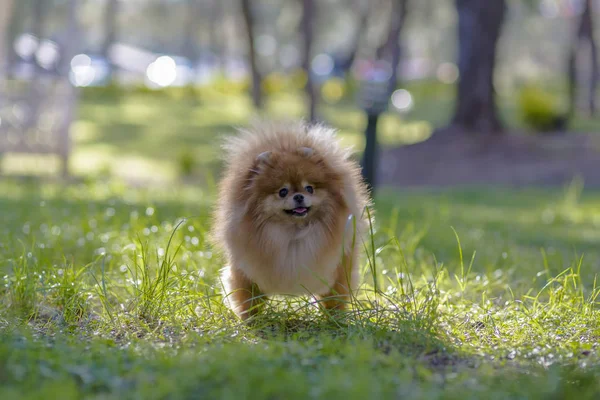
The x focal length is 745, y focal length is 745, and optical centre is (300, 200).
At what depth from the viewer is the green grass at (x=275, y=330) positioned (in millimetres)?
2922

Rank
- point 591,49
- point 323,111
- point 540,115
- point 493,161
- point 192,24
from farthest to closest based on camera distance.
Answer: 1. point 192,24
2. point 323,111
3. point 591,49
4. point 540,115
5. point 493,161

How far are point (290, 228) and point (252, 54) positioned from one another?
2106 cm

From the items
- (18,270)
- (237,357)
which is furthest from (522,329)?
(18,270)

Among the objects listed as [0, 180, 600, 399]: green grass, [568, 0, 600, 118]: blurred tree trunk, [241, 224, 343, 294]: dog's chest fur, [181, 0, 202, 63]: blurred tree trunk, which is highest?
[181, 0, 202, 63]: blurred tree trunk

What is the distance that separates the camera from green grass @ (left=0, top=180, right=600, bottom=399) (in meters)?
2.92

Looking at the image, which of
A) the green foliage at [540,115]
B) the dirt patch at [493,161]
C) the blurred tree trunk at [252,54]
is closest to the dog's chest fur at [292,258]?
the dirt patch at [493,161]

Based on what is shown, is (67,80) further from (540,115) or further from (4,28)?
(540,115)

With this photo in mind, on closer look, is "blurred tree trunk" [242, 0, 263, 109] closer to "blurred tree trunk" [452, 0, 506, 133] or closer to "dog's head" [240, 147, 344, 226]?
"blurred tree trunk" [452, 0, 506, 133]

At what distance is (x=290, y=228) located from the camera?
14.4 feet

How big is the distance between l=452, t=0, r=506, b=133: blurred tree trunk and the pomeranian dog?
14014mm

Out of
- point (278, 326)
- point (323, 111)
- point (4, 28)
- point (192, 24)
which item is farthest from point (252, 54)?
point (192, 24)

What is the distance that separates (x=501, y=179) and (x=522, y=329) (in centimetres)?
1182

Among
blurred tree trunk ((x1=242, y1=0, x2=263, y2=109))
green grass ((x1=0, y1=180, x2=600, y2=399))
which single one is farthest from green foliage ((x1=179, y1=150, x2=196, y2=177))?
green grass ((x1=0, y1=180, x2=600, y2=399))

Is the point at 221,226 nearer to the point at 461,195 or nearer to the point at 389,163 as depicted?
the point at 461,195
